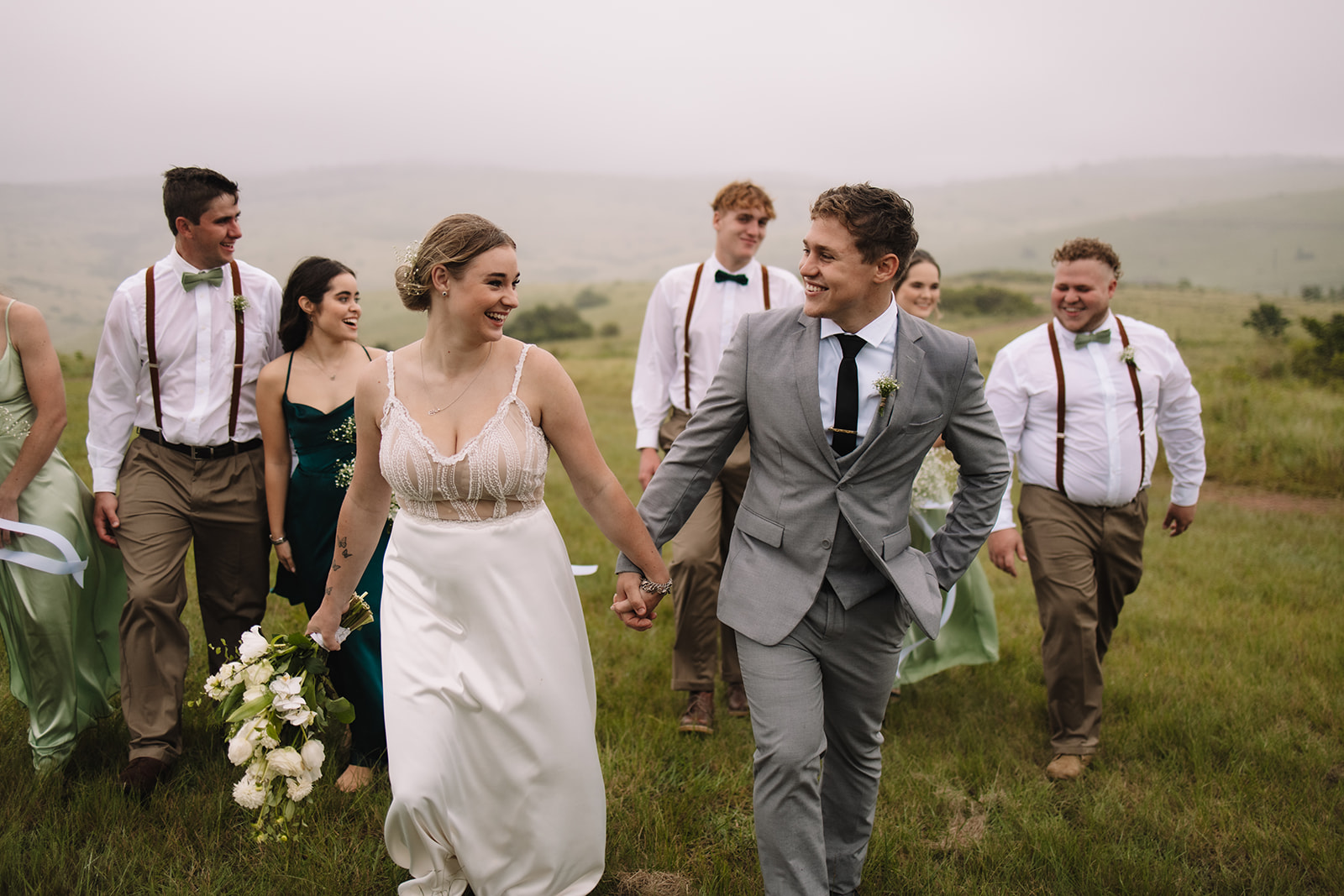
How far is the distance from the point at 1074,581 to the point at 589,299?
4662 centimetres

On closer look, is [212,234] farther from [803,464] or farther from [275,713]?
[803,464]

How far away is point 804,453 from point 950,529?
34.5 inches

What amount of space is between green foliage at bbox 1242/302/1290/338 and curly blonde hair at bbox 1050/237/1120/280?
74.9 ft

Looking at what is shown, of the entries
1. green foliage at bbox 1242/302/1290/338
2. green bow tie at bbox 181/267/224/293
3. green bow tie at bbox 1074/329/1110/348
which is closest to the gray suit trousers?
green bow tie at bbox 1074/329/1110/348

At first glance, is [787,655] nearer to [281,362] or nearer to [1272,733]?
[281,362]

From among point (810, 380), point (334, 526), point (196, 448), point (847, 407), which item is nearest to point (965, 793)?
point (847, 407)

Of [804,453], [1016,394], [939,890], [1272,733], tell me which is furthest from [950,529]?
[1272,733]

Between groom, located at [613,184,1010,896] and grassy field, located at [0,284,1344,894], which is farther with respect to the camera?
grassy field, located at [0,284,1344,894]

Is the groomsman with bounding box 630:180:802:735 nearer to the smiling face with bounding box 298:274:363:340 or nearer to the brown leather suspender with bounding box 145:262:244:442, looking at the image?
the smiling face with bounding box 298:274:363:340

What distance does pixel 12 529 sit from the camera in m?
4.63

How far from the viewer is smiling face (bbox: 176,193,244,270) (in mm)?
5027

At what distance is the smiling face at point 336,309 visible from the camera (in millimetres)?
5137

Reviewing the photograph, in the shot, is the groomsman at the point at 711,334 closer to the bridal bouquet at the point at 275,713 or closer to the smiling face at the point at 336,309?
the smiling face at the point at 336,309

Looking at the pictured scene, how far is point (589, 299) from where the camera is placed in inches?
1991
